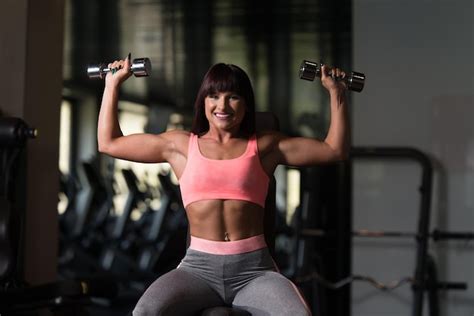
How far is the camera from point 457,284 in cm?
379

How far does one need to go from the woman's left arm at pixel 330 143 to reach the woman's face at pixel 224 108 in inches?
6.4

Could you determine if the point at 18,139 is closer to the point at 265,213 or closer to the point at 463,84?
the point at 265,213

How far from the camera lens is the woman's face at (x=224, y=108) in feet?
6.72

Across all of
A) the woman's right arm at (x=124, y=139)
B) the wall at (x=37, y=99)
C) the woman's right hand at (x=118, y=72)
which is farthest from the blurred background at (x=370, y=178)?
the woman's right hand at (x=118, y=72)

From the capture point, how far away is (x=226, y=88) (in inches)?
80.6

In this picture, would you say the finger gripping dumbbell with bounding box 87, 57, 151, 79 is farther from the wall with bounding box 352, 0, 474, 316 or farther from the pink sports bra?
the wall with bounding box 352, 0, 474, 316

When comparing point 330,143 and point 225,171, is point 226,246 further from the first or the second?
point 330,143

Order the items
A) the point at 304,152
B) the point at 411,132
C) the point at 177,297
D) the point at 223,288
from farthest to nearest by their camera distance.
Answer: the point at 411,132, the point at 304,152, the point at 223,288, the point at 177,297

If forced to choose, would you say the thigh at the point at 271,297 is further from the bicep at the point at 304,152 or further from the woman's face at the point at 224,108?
the woman's face at the point at 224,108

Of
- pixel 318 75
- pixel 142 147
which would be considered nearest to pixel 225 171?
pixel 142 147

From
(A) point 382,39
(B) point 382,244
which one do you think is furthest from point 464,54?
(B) point 382,244

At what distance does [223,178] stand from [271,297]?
0.35 metres

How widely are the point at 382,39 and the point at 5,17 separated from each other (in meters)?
2.00

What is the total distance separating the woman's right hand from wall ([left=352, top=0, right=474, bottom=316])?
7.13 ft
